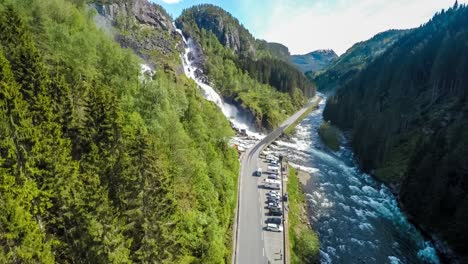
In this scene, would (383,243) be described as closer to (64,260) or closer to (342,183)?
(342,183)

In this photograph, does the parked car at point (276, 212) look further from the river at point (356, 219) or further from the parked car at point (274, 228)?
the river at point (356, 219)

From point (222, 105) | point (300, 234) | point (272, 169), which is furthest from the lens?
point (222, 105)

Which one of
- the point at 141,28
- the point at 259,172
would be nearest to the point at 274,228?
the point at 259,172

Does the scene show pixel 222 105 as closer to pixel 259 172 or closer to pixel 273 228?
pixel 259 172

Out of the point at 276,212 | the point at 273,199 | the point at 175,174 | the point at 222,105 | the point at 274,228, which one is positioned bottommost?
the point at 274,228

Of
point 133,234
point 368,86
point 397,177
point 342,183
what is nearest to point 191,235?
point 133,234

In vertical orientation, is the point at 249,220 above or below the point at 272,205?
below

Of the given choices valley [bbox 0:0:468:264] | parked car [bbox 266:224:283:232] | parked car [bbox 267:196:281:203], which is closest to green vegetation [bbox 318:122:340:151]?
valley [bbox 0:0:468:264]

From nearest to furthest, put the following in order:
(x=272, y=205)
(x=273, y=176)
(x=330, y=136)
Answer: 1. (x=272, y=205)
2. (x=273, y=176)
3. (x=330, y=136)
